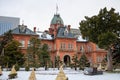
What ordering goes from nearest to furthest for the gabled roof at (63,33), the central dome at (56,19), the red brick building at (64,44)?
the red brick building at (64,44), the gabled roof at (63,33), the central dome at (56,19)

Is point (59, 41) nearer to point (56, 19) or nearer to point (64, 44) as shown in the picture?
point (64, 44)

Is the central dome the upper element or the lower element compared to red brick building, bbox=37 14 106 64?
upper

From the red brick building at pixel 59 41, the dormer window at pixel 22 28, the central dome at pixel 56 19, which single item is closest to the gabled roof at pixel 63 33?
the red brick building at pixel 59 41

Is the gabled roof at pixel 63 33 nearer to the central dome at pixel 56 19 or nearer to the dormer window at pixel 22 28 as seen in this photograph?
the dormer window at pixel 22 28

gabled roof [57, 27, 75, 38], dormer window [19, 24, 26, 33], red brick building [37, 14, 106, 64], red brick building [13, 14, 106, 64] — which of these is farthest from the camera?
gabled roof [57, 27, 75, 38]

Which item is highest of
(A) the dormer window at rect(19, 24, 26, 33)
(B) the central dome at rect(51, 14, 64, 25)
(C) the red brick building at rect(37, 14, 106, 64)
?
(B) the central dome at rect(51, 14, 64, 25)

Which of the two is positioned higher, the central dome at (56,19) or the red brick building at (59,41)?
the central dome at (56,19)

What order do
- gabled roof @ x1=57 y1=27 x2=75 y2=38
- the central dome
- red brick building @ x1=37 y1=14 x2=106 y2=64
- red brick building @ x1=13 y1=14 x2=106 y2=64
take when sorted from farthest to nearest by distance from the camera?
the central dome < gabled roof @ x1=57 y1=27 x2=75 y2=38 < red brick building @ x1=37 y1=14 x2=106 y2=64 < red brick building @ x1=13 y1=14 x2=106 y2=64

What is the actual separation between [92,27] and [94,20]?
1.17 m

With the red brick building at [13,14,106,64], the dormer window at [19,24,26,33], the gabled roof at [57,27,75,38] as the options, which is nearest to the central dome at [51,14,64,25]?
A: the red brick building at [13,14,106,64]

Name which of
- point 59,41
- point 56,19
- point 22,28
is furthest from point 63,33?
point 56,19

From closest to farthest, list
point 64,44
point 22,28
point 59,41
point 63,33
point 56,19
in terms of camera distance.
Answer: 1. point 22,28
2. point 59,41
3. point 64,44
4. point 63,33
5. point 56,19

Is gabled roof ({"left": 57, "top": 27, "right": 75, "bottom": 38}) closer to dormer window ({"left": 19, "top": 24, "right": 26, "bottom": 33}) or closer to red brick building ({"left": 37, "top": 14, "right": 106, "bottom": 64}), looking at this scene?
red brick building ({"left": 37, "top": 14, "right": 106, "bottom": 64})

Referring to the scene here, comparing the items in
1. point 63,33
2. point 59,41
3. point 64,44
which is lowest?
point 64,44
